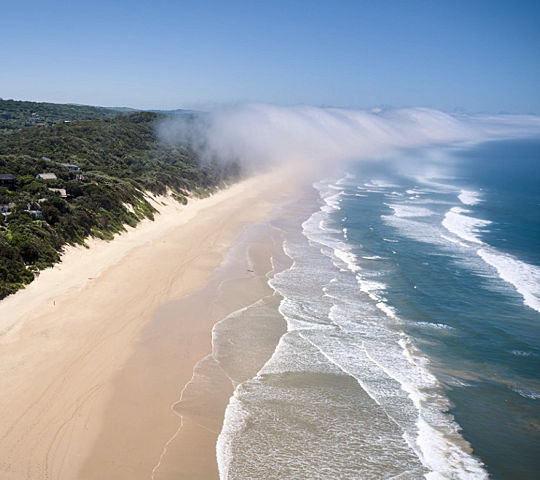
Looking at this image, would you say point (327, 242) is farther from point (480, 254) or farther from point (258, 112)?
point (258, 112)

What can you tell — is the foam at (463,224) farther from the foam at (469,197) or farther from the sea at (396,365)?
the foam at (469,197)

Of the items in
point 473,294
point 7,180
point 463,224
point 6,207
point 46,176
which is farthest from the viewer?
point 463,224

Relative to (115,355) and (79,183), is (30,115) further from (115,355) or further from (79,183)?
(115,355)

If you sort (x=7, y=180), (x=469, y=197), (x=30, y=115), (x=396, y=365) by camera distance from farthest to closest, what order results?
(x=30, y=115), (x=469, y=197), (x=7, y=180), (x=396, y=365)

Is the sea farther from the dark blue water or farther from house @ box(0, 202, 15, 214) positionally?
house @ box(0, 202, 15, 214)

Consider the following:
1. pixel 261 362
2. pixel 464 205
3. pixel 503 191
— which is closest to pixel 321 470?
pixel 261 362

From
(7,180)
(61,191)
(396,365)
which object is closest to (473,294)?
(396,365)
